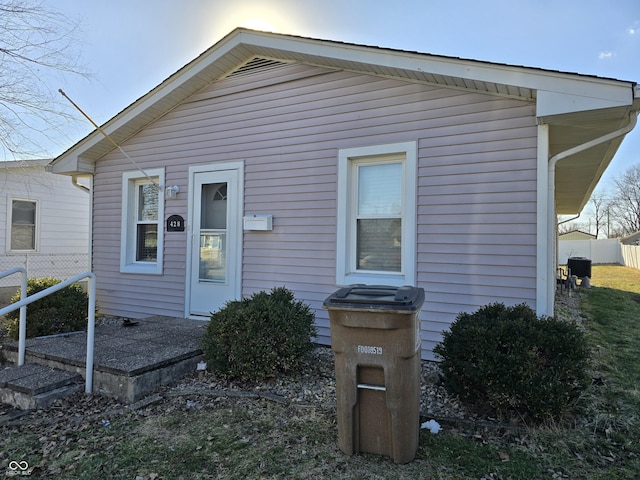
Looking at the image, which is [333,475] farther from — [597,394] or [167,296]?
[167,296]

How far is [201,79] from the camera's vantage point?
19.8 feet

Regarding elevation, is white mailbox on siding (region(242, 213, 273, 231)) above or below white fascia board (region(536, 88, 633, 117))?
below

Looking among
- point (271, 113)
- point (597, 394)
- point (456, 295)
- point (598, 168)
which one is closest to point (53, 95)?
point (271, 113)

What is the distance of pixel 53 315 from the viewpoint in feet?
17.1

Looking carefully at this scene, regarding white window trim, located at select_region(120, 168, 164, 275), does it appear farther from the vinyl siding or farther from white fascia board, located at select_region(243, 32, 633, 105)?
white fascia board, located at select_region(243, 32, 633, 105)

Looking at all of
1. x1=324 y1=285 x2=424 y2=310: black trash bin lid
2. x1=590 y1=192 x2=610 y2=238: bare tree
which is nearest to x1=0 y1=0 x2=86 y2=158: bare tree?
x1=324 y1=285 x2=424 y2=310: black trash bin lid

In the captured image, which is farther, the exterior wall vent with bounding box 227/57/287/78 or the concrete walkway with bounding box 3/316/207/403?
the exterior wall vent with bounding box 227/57/287/78

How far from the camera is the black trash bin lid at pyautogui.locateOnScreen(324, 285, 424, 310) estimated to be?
2383mm

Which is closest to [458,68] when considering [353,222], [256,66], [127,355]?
[353,222]

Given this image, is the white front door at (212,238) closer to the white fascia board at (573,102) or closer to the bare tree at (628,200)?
the white fascia board at (573,102)

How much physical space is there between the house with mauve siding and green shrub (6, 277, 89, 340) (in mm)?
1196

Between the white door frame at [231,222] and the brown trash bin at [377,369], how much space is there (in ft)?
11.6

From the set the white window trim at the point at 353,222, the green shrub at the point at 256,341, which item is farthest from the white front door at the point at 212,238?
the green shrub at the point at 256,341

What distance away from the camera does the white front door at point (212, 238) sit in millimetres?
5934
